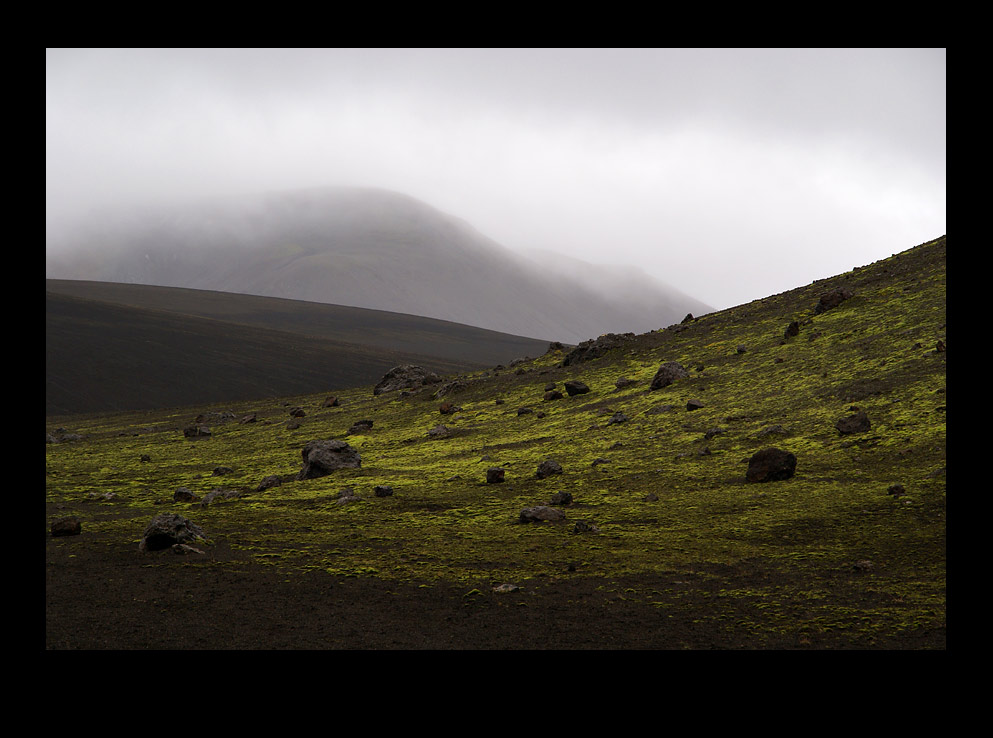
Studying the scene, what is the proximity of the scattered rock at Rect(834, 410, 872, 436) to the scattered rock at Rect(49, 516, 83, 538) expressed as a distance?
73.3 ft

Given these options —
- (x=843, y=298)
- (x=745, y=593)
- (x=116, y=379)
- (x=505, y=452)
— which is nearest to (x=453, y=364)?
(x=116, y=379)

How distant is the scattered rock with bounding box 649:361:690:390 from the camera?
3722 centimetres

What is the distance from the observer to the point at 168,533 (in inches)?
685

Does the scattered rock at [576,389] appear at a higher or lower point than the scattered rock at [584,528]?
higher

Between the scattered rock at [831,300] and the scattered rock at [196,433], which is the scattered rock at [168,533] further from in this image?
the scattered rock at [831,300]

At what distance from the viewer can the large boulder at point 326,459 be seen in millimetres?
28969

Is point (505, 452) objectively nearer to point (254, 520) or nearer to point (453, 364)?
point (254, 520)

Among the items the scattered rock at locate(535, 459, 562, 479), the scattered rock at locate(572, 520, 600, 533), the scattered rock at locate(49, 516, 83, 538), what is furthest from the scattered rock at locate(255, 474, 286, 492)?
the scattered rock at locate(572, 520, 600, 533)

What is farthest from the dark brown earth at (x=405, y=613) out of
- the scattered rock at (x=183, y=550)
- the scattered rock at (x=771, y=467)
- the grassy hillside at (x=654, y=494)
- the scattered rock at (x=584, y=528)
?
the scattered rock at (x=771, y=467)

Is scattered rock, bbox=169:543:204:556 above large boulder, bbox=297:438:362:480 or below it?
below

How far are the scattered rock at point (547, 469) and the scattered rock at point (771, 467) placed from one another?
651 cm

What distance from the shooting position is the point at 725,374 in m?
36.8

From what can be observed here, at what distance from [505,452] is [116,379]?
77.1 meters

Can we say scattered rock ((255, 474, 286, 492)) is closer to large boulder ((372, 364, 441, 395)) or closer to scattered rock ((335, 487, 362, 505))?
scattered rock ((335, 487, 362, 505))
